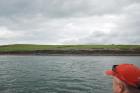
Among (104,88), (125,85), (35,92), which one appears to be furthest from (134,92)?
(104,88)

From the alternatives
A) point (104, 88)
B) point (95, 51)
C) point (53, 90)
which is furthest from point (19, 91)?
point (95, 51)

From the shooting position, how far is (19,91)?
23.2 m

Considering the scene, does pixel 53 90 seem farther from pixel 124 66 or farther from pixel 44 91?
pixel 124 66

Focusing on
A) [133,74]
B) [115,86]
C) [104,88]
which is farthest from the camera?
[104,88]

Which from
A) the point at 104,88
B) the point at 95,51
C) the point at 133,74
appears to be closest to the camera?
the point at 133,74

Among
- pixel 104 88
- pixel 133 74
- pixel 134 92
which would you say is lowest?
pixel 104 88

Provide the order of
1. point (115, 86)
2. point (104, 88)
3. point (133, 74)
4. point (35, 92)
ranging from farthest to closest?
1. point (104, 88)
2. point (35, 92)
3. point (115, 86)
4. point (133, 74)

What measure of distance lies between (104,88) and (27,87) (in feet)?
27.4

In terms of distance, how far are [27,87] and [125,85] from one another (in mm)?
22859

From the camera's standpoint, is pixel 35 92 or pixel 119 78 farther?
pixel 35 92

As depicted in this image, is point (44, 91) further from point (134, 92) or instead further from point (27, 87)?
point (134, 92)

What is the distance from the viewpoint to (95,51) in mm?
144875

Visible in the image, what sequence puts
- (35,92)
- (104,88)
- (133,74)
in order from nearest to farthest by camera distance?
(133,74), (35,92), (104,88)

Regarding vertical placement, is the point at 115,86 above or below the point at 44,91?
above
